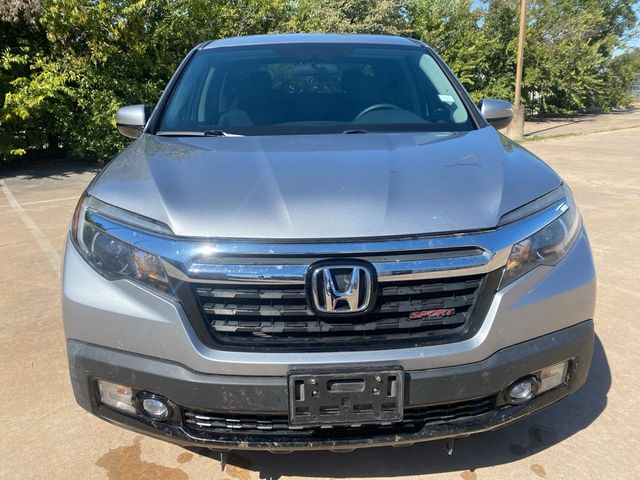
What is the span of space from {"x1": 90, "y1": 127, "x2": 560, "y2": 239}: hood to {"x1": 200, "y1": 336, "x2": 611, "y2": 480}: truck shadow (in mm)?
1058

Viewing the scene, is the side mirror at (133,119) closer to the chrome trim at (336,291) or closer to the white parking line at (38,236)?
the chrome trim at (336,291)

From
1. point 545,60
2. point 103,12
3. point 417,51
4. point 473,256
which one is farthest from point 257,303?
point 545,60

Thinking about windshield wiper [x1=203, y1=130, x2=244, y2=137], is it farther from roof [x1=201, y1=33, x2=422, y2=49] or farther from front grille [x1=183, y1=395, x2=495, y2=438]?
front grille [x1=183, y1=395, x2=495, y2=438]

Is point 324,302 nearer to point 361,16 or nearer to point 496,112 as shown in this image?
point 496,112

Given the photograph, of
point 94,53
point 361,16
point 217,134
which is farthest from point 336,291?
point 361,16

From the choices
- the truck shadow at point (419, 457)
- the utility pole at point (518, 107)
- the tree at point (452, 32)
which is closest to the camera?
the truck shadow at point (419, 457)

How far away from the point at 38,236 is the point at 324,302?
513 cm

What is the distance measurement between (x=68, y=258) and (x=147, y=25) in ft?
32.6

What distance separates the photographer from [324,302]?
5.65ft

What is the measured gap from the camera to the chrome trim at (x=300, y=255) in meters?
1.71

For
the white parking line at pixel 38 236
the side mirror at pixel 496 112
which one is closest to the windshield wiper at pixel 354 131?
the side mirror at pixel 496 112

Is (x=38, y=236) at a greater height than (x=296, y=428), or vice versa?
(x=296, y=428)

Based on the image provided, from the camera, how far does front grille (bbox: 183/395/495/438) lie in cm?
181

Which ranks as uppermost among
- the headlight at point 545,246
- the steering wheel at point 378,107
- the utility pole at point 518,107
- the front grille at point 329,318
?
the steering wheel at point 378,107
